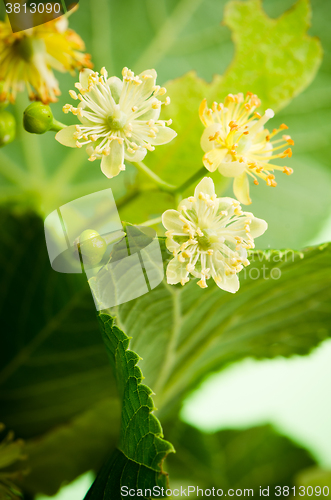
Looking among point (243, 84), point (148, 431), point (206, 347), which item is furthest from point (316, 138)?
point (148, 431)

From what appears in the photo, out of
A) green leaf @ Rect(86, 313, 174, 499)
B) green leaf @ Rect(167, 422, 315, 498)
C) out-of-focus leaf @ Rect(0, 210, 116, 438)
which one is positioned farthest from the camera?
green leaf @ Rect(167, 422, 315, 498)

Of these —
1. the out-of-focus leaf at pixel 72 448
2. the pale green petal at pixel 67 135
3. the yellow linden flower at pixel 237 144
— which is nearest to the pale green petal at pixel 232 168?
the yellow linden flower at pixel 237 144

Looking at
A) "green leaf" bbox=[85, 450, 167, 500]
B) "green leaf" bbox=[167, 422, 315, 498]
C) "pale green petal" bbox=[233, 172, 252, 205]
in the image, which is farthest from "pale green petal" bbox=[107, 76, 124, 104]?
"green leaf" bbox=[167, 422, 315, 498]

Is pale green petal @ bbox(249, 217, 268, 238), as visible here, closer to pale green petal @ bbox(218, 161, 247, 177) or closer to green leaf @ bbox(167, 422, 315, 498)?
pale green petal @ bbox(218, 161, 247, 177)

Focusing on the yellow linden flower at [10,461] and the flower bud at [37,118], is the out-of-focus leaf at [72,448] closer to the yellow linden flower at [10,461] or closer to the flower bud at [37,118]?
the yellow linden flower at [10,461]

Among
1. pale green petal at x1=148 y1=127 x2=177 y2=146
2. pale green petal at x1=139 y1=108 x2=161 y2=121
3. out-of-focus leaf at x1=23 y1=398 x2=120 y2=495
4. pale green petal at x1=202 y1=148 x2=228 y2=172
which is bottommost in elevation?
out-of-focus leaf at x1=23 y1=398 x2=120 y2=495

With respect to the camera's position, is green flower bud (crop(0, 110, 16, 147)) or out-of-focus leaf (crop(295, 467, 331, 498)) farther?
out-of-focus leaf (crop(295, 467, 331, 498))

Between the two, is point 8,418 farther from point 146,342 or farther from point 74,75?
point 74,75
